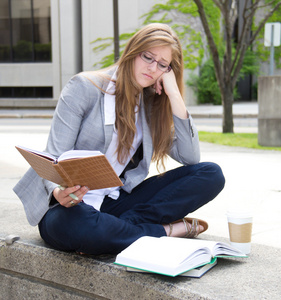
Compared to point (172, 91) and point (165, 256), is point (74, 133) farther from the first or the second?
point (165, 256)

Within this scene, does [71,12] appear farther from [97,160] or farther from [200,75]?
[97,160]

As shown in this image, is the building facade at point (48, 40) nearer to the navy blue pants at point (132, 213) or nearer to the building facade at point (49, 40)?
the building facade at point (49, 40)

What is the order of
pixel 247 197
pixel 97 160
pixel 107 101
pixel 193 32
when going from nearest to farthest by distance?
pixel 97 160, pixel 107 101, pixel 247 197, pixel 193 32

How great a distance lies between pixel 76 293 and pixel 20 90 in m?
21.3

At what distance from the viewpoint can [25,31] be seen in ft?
74.9

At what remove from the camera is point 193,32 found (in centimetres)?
2127

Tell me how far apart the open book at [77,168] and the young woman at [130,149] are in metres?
0.17

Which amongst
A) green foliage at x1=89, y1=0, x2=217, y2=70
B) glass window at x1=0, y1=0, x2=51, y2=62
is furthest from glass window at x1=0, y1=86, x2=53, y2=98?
green foliage at x1=89, y1=0, x2=217, y2=70

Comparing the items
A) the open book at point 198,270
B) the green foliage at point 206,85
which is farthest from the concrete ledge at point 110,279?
the green foliage at point 206,85

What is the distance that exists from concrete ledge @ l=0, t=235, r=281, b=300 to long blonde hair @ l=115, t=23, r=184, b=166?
2.06ft

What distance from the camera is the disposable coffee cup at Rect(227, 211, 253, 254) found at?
252cm

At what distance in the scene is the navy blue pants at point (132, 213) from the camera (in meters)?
2.43

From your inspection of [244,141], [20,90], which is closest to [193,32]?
[20,90]

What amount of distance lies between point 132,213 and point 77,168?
718mm
